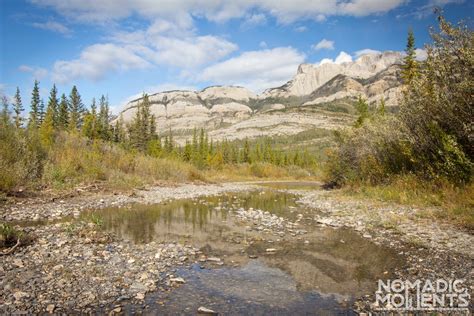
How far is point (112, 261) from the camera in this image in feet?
26.4

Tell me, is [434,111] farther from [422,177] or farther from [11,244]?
[11,244]

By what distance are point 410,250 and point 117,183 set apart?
23.0 meters

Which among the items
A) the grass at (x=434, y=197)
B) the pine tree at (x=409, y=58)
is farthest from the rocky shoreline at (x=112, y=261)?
the pine tree at (x=409, y=58)

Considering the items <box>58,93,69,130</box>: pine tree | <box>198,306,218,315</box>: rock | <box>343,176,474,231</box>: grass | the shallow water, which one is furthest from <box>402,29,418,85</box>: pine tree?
<box>58,93,69,130</box>: pine tree

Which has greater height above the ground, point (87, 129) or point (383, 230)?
point (87, 129)

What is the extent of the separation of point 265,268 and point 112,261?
4.09 meters

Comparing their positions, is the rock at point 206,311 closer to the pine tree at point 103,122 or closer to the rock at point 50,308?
the rock at point 50,308

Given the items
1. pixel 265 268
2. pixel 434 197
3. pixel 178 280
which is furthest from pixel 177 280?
pixel 434 197

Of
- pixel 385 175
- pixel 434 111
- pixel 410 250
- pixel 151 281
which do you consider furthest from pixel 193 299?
pixel 385 175

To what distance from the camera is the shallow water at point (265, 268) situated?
20.0 ft

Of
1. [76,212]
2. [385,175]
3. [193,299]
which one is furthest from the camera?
[385,175]

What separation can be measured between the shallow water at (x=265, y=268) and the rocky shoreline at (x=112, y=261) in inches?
21.3

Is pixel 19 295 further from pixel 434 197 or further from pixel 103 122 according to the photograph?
pixel 103 122

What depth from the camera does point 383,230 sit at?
12.3 meters
